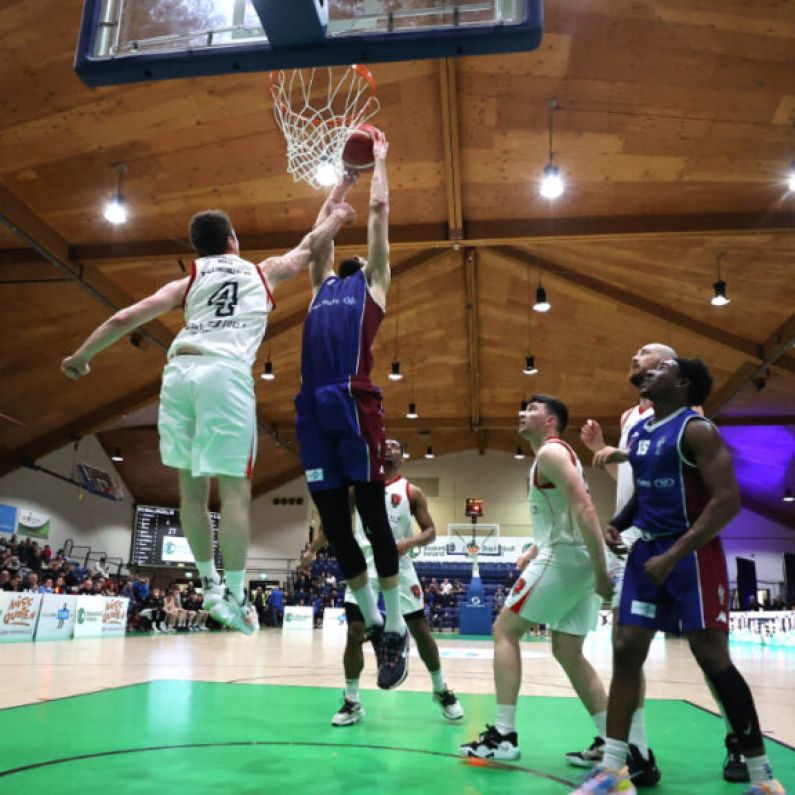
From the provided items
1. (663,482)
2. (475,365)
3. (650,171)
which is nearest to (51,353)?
(475,365)

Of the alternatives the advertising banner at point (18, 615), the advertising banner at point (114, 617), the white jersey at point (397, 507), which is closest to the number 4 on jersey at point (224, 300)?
the white jersey at point (397, 507)

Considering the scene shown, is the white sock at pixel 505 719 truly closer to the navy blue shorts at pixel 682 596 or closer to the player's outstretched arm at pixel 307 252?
the navy blue shorts at pixel 682 596

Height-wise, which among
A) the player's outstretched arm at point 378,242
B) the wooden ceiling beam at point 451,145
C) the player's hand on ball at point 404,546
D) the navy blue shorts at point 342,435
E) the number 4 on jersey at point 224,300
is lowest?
the player's hand on ball at point 404,546

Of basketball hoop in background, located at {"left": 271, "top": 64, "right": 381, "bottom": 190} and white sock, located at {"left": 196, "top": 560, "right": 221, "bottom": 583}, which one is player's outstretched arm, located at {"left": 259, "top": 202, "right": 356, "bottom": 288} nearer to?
basketball hoop in background, located at {"left": 271, "top": 64, "right": 381, "bottom": 190}

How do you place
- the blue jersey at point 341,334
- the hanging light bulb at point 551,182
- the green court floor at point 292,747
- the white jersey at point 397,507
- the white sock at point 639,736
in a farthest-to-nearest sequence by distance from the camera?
the hanging light bulb at point 551,182
the white jersey at point 397,507
the white sock at point 639,736
the blue jersey at point 341,334
the green court floor at point 292,747

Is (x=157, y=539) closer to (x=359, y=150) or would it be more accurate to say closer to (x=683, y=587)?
(x=359, y=150)

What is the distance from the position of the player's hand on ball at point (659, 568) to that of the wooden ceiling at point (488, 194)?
7727mm

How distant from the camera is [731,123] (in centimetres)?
1035

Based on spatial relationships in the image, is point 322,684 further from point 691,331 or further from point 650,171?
point 691,331

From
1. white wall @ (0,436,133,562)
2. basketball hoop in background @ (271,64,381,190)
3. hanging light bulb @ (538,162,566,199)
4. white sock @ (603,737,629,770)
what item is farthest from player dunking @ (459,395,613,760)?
white wall @ (0,436,133,562)

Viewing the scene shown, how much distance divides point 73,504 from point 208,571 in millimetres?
25613

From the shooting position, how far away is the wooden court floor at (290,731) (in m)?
3.56

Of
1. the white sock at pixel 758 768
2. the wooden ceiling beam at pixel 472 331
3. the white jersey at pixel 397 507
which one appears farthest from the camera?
the wooden ceiling beam at pixel 472 331

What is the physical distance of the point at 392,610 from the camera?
149 inches
